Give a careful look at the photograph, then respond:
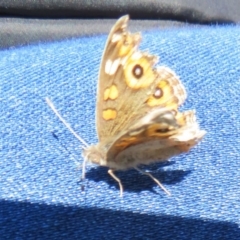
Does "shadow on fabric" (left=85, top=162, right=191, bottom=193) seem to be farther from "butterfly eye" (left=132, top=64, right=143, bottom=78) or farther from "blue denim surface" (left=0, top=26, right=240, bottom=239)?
"butterfly eye" (left=132, top=64, right=143, bottom=78)

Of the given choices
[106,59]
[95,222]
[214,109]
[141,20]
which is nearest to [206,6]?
[141,20]

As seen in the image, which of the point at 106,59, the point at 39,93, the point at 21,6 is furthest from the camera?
the point at 21,6

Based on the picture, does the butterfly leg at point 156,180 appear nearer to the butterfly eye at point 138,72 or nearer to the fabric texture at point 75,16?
the butterfly eye at point 138,72

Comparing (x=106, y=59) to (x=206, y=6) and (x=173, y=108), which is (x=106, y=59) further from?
(x=206, y=6)

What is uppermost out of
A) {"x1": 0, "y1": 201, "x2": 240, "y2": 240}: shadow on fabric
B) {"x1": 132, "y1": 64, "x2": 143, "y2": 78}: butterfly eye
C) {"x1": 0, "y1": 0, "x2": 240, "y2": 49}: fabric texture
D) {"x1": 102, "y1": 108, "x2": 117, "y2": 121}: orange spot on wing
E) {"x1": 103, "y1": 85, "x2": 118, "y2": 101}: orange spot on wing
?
A: {"x1": 0, "y1": 0, "x2": 240, "y2": 49}: fabric texture

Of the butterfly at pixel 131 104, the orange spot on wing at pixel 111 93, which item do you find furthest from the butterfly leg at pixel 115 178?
the orange spot on wing at pixel 111 93

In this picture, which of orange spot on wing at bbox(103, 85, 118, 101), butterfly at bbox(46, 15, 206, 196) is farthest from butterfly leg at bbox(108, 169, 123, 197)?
orange spot on wing at bbox(103, 85, 118, 101)
